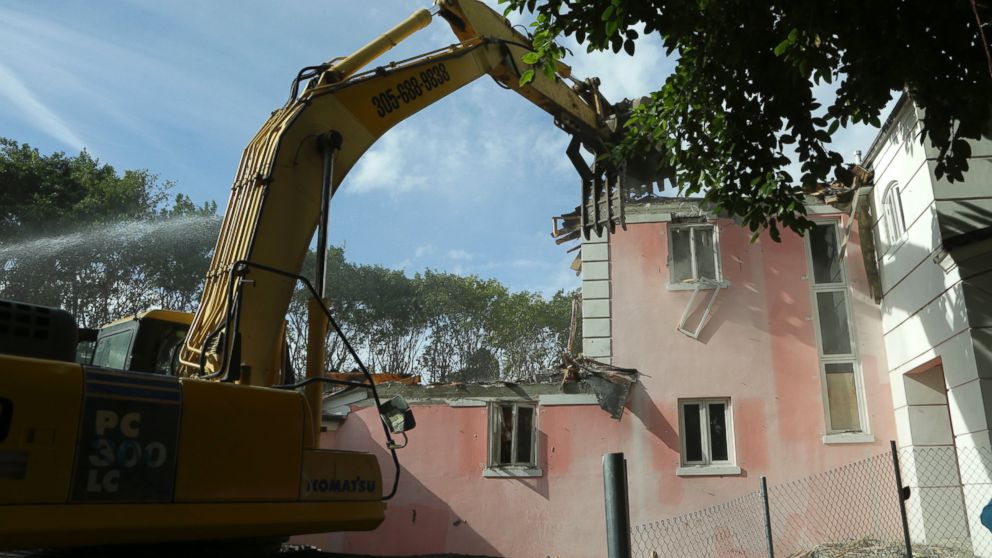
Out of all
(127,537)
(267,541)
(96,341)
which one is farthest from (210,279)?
(127,537)

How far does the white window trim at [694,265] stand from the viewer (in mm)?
13891

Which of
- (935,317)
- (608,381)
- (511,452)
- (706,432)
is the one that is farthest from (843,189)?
(511,452)

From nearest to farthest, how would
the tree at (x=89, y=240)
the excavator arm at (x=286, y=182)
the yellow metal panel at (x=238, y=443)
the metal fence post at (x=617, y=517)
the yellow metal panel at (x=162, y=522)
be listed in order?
1. the metal fence post at (x=617, y=517)
2. the yellow metal panel at (x=162, y=522)
3. the yellow metal panel at (x=238, y=443)
4. the excavator arm at (x=286, y=182)
5. the tree at (x=89, y=240)

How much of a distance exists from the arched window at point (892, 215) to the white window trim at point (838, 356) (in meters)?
1.07

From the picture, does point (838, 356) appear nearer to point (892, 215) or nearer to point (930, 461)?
point (930, 461)

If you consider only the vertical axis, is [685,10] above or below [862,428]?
above

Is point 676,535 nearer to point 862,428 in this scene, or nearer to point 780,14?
point 862,428

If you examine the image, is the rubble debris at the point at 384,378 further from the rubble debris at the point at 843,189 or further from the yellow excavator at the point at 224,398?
the rubble debris at the point at 843,189

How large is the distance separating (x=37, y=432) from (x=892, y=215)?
514 inches

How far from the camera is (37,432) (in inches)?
135

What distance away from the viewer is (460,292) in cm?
3919

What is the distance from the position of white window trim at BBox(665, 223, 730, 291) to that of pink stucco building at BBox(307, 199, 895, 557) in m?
0.04

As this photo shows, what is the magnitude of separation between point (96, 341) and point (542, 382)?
8.66 metres

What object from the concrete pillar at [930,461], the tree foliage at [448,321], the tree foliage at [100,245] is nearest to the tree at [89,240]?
the tree foliage at [100,245]
